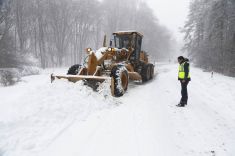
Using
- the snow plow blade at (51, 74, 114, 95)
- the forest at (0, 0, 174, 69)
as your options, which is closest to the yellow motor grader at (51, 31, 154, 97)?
the snow plow blade at (51, 74, 114, 95)

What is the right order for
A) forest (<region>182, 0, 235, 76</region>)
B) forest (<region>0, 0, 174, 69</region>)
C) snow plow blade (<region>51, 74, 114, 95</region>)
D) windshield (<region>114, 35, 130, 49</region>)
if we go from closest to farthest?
snow plow blade (<region>51, 74, 114, 95</region>) < windshield (<region>114, 35, 130, 49</region>) < forest (<region>182, 0, 235, 76</region>) < forest (<region>0, 0, 174, 69</region>)

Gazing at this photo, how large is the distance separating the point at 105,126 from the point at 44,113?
1.54m

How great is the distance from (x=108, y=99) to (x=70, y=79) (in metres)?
1.91

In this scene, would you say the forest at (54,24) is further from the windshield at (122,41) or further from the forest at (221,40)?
the forest at (221,40)

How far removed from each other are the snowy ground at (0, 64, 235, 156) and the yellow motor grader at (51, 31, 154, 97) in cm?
75

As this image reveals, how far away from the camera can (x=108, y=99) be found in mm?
7742

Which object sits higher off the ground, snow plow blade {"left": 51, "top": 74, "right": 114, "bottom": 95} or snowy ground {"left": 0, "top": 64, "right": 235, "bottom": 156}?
snow plow blade {"left": 51, "top": 74, "right": 114, "bottom": 95}

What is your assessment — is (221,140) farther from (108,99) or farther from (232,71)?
(232,71)

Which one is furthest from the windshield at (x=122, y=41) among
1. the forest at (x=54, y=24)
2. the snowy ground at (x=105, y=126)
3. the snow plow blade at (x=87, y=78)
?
the forest at (x=54, y=24)

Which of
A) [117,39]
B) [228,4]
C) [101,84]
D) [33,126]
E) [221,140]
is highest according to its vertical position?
[228,4]

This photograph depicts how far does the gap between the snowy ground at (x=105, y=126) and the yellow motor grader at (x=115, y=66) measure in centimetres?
75

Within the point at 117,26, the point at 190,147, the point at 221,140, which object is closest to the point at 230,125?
the point at 221,140

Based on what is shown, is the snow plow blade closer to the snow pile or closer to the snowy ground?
the snow pile

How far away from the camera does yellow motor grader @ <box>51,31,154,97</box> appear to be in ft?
28.5
